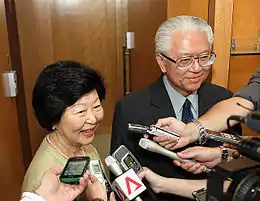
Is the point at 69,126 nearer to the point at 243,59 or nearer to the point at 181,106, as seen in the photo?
the point at 181,106

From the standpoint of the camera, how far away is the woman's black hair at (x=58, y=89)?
107 cm

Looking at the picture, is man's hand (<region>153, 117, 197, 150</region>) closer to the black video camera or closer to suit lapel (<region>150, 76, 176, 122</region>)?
suit lapel (<region>150, 76, 176, 122</region>)

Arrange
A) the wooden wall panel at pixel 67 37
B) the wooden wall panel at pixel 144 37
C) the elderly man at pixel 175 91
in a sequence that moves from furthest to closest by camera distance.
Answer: the wooden wall panel at pixel 67 37 < the wooden wall panel at pixel 144 37 < the elderly man at pixel 175 91

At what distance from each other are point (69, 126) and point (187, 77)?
500 millimetres

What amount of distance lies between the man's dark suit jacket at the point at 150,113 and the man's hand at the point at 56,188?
0.46 meters

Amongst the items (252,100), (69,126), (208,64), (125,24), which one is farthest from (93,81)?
(125,24)

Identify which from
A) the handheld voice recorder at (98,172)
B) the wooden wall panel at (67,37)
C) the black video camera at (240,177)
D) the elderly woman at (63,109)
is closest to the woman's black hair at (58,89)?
the elderly woman at (63,109)

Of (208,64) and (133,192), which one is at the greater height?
(208,64)

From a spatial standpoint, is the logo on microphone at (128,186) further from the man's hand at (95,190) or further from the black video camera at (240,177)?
the black video camera at (240,177)

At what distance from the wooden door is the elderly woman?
1.46 feet

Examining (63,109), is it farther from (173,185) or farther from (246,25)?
(246,25)

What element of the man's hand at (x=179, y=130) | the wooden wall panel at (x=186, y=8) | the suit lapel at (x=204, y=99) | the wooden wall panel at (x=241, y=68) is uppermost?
the wooden wall panel at (x=186, y=8)

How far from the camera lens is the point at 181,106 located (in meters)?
1.30

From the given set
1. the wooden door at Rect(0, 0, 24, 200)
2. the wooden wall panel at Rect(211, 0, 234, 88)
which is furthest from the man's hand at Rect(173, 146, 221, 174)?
the wooden door at Rect(0, 0, 24, 200)
